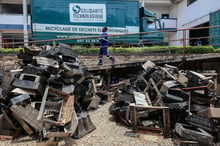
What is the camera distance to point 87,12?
411 inches

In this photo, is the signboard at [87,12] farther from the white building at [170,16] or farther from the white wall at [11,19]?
the white wall at [11,19]

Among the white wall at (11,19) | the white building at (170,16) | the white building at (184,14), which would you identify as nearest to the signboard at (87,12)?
the white building at (170,16)

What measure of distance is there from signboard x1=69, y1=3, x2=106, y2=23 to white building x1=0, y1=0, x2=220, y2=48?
3.90 meters

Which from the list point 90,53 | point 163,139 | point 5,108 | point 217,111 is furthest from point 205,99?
point 90,53

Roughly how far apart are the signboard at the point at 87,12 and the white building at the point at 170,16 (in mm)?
3896

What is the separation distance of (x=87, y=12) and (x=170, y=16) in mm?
10186

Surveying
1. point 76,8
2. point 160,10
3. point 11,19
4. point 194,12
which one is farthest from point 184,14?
point 11,19

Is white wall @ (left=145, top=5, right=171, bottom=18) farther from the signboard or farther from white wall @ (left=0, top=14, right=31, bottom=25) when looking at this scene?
white wall @ (left=0, top=14, right=31, bottom=25)

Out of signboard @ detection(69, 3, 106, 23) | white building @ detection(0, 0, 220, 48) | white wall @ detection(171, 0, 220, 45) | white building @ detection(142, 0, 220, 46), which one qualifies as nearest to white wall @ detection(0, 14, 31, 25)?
white building @ detection(0, 0, 220, 48)

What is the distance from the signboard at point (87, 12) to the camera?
33.8 feet

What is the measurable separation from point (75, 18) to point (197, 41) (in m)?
9.34

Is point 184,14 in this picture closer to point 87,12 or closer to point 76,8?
point 87,12

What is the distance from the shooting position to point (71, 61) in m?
5.54

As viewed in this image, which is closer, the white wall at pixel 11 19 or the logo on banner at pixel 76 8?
the logo on banner at pixel 76 8
